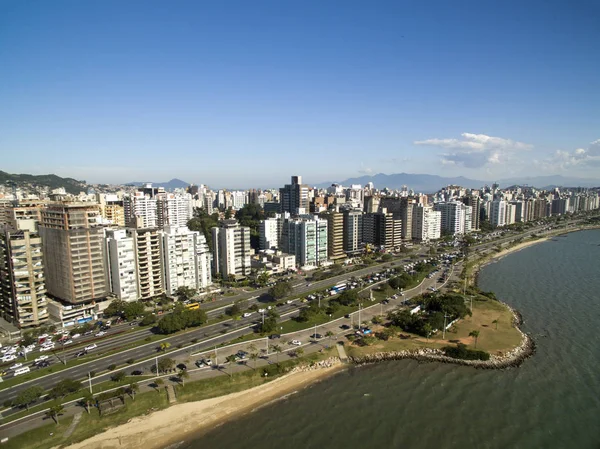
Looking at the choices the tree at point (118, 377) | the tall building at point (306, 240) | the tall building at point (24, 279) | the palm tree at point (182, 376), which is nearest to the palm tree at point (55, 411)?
the tree at point (118, 377)

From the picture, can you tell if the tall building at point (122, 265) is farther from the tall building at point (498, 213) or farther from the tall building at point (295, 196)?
the tall building at point (498, 213)

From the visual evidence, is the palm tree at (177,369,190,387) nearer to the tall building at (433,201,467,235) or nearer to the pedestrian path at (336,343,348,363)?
Answer: the pedestrian path at (336,343,348,363)

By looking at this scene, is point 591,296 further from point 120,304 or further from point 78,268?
point 78,268

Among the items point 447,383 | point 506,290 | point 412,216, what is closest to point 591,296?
point 506,290

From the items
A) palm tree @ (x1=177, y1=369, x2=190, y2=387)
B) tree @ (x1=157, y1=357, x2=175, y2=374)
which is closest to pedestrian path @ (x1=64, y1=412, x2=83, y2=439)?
tree @ (x1=157, y1=357, x2=175, y2=374)

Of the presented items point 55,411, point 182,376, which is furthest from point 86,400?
point 182,376
